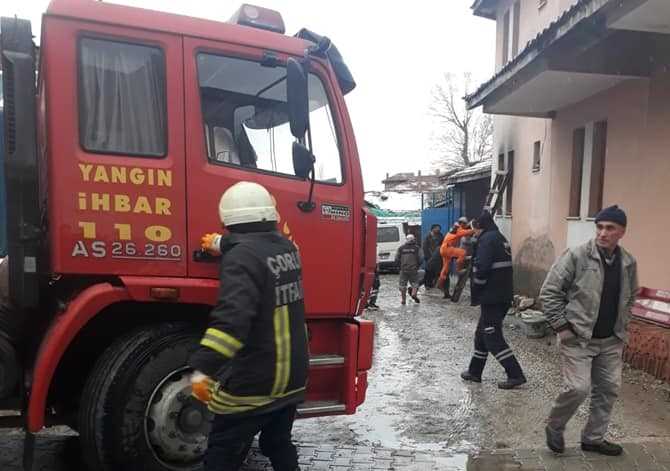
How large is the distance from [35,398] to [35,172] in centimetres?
118

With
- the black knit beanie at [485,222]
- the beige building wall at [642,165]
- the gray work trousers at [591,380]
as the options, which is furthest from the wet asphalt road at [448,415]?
the black knit beanie at [485,222]

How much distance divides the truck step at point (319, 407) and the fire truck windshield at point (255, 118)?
4.62 feet

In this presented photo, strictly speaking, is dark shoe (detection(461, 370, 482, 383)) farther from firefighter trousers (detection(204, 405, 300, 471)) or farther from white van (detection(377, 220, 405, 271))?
white van (detection(377, 220, 405, 271))

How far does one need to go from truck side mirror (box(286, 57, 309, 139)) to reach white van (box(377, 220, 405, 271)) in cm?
1537

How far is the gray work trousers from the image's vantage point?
154 inches

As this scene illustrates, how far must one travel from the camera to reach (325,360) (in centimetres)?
349

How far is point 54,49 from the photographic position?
116 inches

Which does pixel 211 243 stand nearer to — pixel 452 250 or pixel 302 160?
pixel 302 160

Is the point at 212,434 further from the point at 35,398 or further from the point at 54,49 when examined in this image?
the point at 54,49

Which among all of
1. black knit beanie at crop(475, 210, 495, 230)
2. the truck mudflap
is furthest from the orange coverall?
the truck mudflap

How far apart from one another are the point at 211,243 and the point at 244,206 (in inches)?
23.7

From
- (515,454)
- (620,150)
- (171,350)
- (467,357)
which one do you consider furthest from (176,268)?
(620,150)

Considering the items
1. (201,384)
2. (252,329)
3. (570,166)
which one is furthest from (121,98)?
(570,166)

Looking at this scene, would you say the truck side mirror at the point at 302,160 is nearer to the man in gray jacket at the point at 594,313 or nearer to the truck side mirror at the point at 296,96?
the truck side mirror at the point at 296,96
